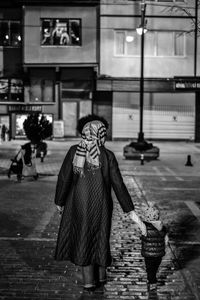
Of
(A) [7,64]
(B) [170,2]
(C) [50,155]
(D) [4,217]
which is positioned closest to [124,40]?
(B) [170,2]

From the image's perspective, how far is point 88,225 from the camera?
594 centimetres

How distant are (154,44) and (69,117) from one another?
7122mm

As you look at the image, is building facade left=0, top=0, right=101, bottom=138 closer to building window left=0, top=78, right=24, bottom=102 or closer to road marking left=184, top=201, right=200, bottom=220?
building window left=0, top=78, right=24, bottom=102

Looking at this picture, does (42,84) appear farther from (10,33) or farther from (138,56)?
(138,56)

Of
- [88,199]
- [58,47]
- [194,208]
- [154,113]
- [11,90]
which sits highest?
[58,47]

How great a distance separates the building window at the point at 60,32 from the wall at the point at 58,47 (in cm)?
28

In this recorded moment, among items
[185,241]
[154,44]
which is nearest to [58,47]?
[154,44]

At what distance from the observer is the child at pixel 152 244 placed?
626cm

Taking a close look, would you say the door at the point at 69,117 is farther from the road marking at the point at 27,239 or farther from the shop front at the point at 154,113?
the road marking at the point at 27,239

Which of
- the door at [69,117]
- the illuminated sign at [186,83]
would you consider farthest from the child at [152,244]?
the door at [69,117]

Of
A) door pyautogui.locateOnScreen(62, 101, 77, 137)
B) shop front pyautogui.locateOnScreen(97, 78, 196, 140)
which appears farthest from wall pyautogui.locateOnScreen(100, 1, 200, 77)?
door pyautogui.locateOnScreen(62, 101, 77, 137)

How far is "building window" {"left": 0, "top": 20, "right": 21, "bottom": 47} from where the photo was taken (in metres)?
37.5

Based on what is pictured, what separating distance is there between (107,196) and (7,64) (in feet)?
108

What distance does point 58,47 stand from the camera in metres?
35.7
